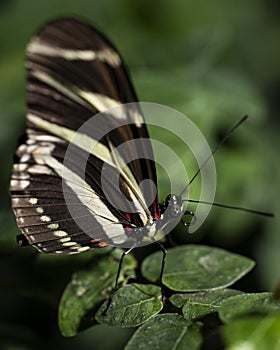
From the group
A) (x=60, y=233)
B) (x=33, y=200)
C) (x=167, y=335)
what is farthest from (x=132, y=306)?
(x=33, y=200)

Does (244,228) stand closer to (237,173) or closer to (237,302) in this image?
(237,173)

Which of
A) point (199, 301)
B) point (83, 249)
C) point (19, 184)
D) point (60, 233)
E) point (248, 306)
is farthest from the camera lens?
point (19, 184)

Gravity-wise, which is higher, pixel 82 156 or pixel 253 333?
pixel 82 156

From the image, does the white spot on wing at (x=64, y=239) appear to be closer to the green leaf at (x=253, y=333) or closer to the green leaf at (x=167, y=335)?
the green leaf at (x=167, y=335)

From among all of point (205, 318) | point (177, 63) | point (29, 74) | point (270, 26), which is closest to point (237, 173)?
point (177, 63)

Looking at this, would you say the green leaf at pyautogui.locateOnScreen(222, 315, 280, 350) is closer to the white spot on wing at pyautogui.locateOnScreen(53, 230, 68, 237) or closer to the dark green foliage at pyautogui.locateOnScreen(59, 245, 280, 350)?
the dark green foliage at pyautogui.locateOnScreen(59, 245, 280, 350)

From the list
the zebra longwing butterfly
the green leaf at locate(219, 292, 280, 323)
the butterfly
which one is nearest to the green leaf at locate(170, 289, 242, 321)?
the green leaf at locate(219, 292, 280, 323)

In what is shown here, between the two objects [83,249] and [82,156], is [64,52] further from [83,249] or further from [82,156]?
[83,249]
